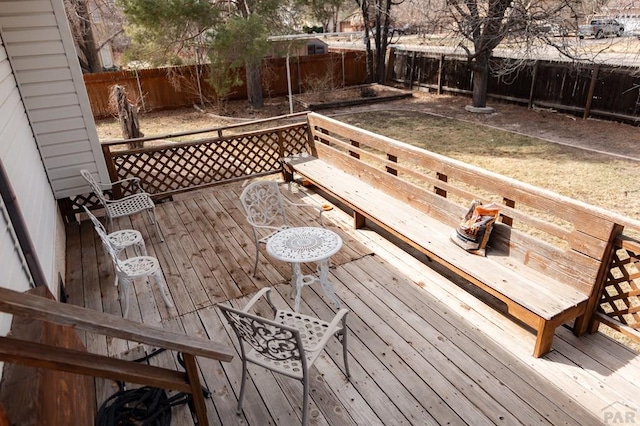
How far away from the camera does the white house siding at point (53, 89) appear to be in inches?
155

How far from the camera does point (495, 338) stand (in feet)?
9.04

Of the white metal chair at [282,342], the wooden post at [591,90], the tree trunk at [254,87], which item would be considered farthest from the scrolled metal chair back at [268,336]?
the tree trunk at [254,87]

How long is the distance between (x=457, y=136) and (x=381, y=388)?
6747 millimetres

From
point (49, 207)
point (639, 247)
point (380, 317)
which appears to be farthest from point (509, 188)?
point (49, 207)

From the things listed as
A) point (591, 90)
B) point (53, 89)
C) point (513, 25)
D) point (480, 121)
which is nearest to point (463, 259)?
point (53, 89)

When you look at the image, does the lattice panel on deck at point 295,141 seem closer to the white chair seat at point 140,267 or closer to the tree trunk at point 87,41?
the white chair seat at point 140,267

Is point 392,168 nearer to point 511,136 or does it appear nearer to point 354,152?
point 354,152

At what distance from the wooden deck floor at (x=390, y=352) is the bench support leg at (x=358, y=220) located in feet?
1.01

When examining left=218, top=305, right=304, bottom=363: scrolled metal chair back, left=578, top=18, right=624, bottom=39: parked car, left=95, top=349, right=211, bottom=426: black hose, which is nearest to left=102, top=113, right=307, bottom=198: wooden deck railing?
left=95, top=349, right=211, bottom=426: black hose

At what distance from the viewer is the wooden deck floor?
2.25 m

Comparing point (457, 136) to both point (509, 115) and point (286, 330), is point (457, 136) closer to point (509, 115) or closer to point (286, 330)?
point (509, 115)

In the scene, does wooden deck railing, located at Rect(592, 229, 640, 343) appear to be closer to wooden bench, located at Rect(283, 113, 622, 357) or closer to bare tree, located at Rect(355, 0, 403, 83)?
wooden bench, located at Rect(283, 113, 622, 357)

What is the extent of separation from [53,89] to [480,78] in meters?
8.93

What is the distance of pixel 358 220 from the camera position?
170 inches
